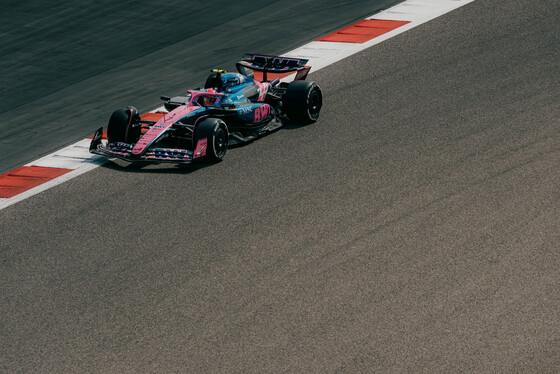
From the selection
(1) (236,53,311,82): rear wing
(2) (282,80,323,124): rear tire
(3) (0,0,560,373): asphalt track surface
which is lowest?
(3) (0,0,560,373): asphalt track surface

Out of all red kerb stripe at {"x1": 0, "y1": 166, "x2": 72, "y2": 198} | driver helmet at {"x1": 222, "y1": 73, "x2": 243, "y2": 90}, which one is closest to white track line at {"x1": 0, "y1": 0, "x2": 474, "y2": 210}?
red kerb stripe at {"x1": 0, "y1": 166, "x2": 72, "y2": 198}

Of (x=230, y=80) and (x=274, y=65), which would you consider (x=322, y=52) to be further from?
(x=230, y=80)

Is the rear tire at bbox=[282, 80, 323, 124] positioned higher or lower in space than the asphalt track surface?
higher

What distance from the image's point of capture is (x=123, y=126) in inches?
520

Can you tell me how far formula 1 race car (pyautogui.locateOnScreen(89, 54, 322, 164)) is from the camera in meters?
12.7

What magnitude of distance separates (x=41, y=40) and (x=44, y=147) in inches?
189

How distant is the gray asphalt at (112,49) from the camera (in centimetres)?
1542

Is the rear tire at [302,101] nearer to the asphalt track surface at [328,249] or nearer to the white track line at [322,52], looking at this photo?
the asphalt track surface at [328,249]

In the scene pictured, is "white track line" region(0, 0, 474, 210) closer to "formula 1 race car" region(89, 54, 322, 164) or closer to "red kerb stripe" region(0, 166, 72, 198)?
"red kerb stripe" region(0, 166, 72, 198)

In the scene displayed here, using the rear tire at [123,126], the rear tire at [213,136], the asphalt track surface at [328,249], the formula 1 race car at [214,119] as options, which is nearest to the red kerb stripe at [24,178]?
the asphalt track surface at [328,249]

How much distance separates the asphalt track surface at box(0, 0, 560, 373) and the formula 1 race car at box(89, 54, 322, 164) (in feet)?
0.97

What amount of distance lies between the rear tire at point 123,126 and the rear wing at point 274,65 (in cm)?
215

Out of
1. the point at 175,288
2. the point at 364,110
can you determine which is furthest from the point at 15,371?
the point at 364,110

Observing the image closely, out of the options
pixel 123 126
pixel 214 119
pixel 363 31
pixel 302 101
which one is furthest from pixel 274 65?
pixel 363 31
